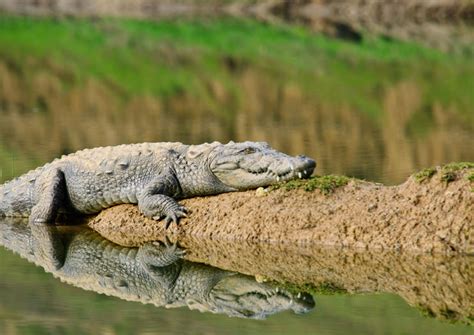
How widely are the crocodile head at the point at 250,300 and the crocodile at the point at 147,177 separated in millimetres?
1931

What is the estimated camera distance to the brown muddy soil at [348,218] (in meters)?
12.2

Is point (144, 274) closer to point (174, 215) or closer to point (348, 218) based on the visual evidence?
point (174, 215)

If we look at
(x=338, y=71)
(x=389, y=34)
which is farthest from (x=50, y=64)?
(x=389, y=34)

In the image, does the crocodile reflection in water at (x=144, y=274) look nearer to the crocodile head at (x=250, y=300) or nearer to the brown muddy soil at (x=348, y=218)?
the crocodile head at (x=250, y=300)

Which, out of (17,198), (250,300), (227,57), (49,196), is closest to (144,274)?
(250,300)

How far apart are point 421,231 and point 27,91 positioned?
73.7 ft

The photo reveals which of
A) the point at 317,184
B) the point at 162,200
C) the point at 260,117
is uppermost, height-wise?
the point at 317,184

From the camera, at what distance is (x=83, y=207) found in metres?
14.6

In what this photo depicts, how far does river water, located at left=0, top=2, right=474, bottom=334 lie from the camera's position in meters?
10.7

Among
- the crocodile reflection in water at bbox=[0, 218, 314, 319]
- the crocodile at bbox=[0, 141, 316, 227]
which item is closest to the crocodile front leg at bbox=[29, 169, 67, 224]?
the crocodile at bbox=[0, 141, 316, 227]

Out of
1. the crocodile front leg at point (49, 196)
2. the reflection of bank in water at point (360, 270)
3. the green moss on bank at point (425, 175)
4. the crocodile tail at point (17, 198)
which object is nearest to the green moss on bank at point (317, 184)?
the reflection of bank in water at point (360, 270)

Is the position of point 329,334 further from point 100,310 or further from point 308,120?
point 308,120

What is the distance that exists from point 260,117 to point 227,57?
13.1 m

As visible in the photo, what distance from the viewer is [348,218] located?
41.9 feet
